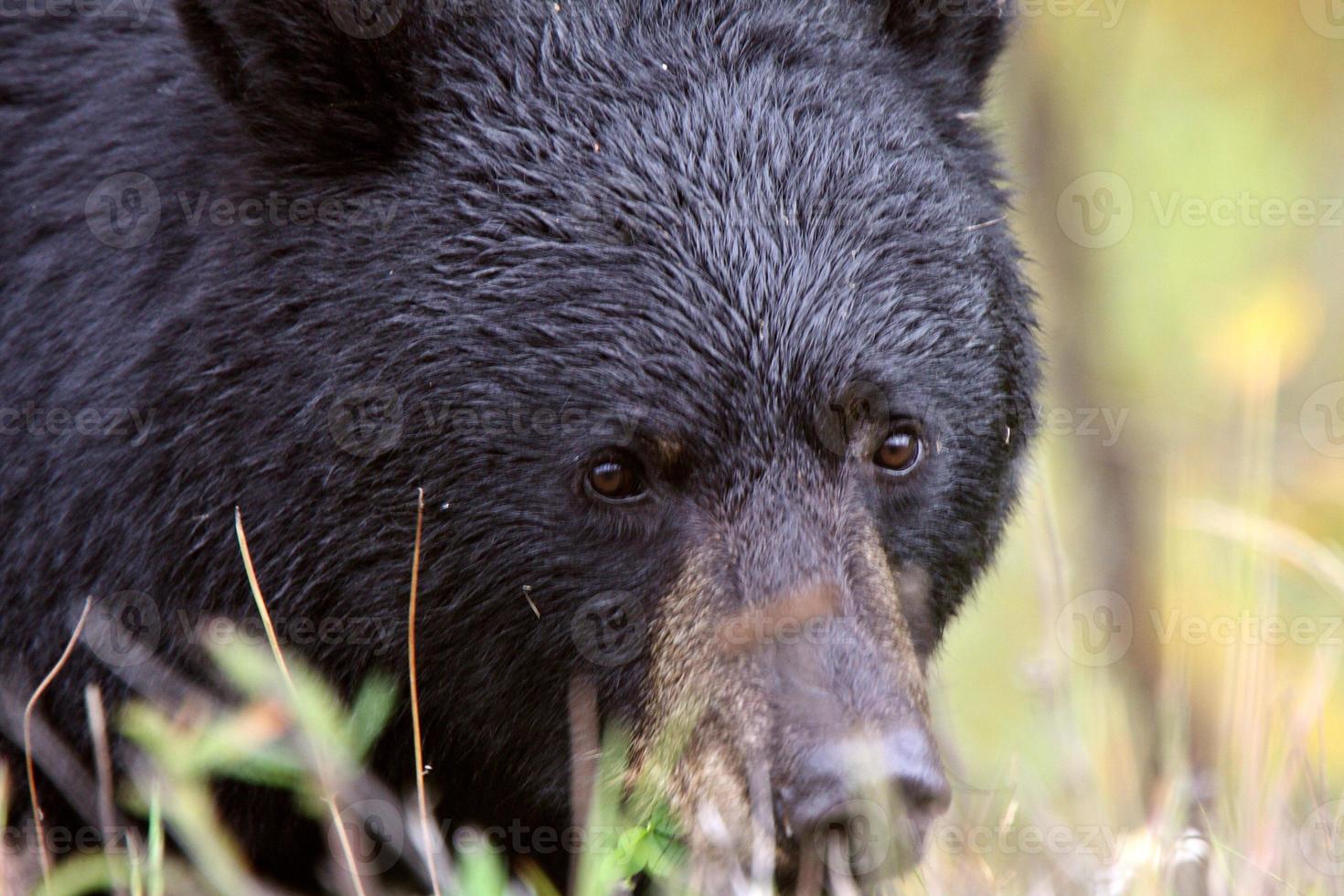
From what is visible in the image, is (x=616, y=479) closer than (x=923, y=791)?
No

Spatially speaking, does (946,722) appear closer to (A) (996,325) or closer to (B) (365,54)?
(A) (996,325)

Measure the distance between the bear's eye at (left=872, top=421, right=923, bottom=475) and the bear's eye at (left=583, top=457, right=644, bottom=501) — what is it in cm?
50

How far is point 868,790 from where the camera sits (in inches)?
109

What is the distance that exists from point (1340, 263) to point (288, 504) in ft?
28.3

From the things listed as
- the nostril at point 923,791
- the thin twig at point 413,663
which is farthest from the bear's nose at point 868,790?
the thin twig at point 413,663

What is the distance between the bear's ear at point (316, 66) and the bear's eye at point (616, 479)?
2.59ft

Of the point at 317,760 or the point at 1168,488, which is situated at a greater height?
the point at 317,760

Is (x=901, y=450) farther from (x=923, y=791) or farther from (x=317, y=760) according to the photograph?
(x=317, y=760)

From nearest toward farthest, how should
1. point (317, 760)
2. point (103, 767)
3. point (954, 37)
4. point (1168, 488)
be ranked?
1. point (317, 760)
2. point (103, 767)
3. point (954, 37)
4. point (1168, 488)

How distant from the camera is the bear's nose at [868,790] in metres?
2.78

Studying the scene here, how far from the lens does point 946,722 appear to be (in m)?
4.97

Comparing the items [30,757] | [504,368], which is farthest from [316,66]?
[30,757]

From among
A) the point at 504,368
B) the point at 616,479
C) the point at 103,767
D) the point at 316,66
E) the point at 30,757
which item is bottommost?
the point at 30,757

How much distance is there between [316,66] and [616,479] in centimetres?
100
